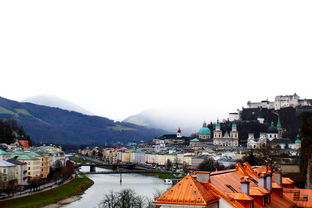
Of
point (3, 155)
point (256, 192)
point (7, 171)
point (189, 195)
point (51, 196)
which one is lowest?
point (51, 196)

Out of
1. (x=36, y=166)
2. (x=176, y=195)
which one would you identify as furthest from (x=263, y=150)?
(x=176, y=195)

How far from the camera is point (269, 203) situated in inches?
597

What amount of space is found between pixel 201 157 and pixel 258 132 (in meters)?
35.7

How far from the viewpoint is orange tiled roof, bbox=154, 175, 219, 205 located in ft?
39.0

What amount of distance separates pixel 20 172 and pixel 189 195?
136ft

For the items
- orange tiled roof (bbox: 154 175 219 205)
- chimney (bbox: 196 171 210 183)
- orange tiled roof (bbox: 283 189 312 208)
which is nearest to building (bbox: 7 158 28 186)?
orange tiled roof (bbox: 283 189 312 208)

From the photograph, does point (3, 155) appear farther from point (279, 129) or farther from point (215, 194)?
point (279, 129)

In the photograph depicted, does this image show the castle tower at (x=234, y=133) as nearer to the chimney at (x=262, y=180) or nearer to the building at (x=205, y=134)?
the building at (x=205, y=134)

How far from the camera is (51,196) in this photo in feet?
150

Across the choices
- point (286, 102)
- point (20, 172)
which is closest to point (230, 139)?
point (286, 102)

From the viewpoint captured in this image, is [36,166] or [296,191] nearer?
[296,191]

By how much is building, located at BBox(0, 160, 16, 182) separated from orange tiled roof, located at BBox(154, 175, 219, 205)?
35.0 metres

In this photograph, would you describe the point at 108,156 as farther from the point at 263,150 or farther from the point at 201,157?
the point at 263,150

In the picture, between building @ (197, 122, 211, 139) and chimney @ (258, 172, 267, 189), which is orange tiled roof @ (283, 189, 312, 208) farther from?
building @ (197, 122, 211, 139)
